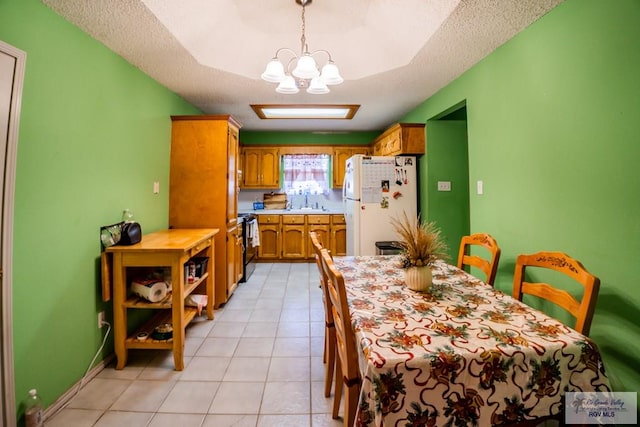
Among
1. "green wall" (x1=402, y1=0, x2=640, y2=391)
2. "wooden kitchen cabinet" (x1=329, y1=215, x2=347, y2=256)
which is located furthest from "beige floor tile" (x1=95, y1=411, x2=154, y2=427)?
"wooden kitchen cabinet" (x1=329, y1=215, x2=347, y2=256)

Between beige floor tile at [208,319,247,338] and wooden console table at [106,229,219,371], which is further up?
wooden console table at [106,229,219,371]

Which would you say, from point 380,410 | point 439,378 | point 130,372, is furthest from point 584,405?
point 130,372

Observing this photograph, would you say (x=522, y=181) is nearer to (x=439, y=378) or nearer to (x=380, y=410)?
(x=439, y=378)

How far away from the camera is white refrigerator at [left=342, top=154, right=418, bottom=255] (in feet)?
11.8

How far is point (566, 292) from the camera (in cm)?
122

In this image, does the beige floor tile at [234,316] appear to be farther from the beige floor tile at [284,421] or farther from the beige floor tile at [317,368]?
the beige floor tile at [284,421]

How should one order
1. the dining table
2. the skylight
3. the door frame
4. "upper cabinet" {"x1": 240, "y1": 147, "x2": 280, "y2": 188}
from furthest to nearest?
"upper cabinet" {"x1": 240, "y1": 147, "x2": 280, "y2": 188}, the skylight, the door frame, the dining table

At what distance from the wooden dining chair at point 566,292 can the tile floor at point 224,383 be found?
118cm

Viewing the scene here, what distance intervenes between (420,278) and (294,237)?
3.59m

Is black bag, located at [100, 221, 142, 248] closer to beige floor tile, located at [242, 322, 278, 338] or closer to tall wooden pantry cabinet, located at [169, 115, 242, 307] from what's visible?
tall wooden pantry cabinet, located at [169, 115, 242, 307]

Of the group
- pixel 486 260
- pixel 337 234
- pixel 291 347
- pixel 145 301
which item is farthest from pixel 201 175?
pixel 486 260

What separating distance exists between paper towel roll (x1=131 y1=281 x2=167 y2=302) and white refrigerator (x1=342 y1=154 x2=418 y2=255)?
2.30 metres

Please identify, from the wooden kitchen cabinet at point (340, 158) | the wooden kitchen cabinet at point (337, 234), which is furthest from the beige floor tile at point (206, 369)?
the wooden kitchen cabinet at point (340, 158)

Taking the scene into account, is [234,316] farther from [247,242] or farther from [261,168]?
[261,168]
